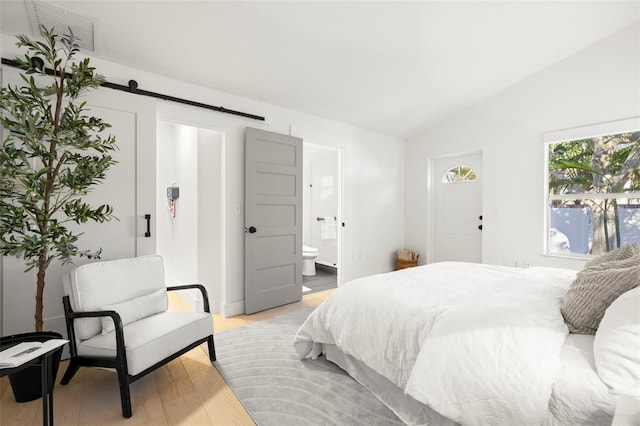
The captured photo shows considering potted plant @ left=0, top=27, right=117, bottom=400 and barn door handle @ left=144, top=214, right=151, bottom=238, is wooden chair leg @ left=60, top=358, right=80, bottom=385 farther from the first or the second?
barn door handle @ left=144, top=214, right=151, bottom=238

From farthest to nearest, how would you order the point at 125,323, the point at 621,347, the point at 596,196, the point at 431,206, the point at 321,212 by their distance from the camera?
the point at 321,212, the point at 431,206, the point at 596,196, the point at 125,323, the point at 621,347

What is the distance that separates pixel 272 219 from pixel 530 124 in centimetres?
350

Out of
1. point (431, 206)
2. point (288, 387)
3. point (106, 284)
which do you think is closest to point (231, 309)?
point (106, 284)

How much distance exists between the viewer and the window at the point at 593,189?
334 centimetres

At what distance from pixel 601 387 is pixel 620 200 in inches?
136

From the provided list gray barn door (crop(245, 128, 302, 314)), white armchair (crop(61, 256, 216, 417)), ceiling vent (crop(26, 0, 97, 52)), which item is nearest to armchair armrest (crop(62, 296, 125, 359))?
white armchair (crop(61, 256, 216, 417))

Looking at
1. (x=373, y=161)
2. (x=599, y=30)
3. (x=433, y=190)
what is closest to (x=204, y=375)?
(x=373, y=161)

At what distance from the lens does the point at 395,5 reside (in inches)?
101

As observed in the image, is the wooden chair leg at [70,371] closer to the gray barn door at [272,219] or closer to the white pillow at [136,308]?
the white pillow at [136,308]

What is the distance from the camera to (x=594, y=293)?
4.34ft

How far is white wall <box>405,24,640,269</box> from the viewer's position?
3346mm

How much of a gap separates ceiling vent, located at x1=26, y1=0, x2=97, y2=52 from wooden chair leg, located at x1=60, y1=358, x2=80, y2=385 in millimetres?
2289

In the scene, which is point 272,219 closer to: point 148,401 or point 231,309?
point 231,309

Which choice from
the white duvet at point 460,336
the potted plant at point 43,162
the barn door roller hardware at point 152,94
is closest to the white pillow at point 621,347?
the white duvet at point 460,336
